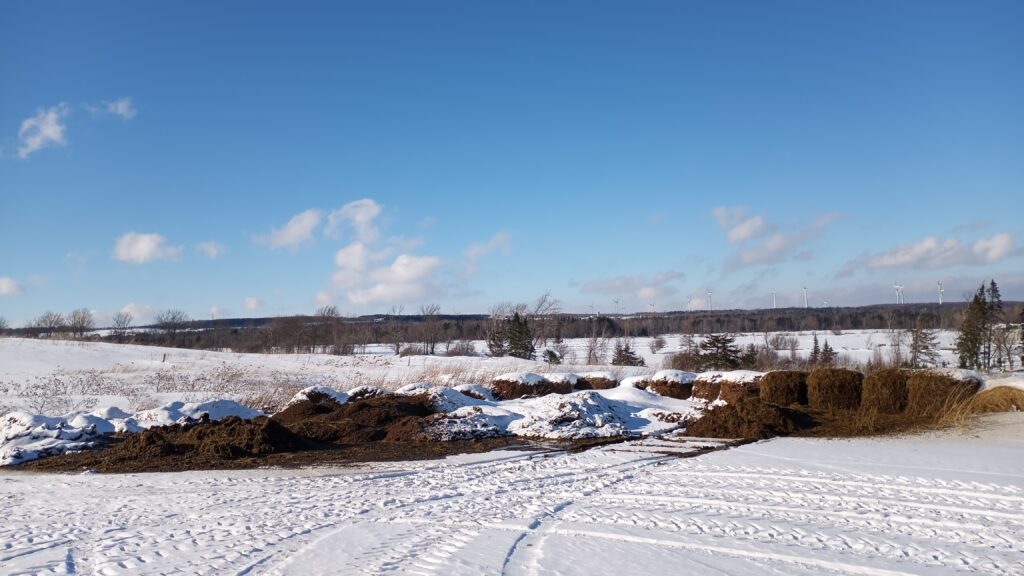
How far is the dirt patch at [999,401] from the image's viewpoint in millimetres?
18312

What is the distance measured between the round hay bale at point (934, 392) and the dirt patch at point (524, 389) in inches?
433

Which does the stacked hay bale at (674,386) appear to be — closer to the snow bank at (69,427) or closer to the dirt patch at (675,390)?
the dirt patch at (675,390)

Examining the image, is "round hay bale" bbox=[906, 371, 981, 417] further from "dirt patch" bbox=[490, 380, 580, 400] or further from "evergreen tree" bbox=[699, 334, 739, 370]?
"evergreen tree" bbox=[699, 334, 739, 370]

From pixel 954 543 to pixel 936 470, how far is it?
5213 millimetres

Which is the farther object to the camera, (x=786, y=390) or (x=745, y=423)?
(x=786, y=390)

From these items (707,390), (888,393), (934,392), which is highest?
(934,392)

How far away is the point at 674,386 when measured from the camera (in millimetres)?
23500

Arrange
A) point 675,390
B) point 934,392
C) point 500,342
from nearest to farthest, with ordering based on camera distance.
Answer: point 934,392, point 675,390, point 500,342

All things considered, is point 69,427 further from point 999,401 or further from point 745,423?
point 999,401

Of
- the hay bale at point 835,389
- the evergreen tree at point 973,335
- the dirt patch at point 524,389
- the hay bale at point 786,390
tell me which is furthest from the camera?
the evergreen tree at point 973,335

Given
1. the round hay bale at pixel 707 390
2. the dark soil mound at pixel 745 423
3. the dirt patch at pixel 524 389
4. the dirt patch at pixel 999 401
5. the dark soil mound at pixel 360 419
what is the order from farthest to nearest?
the dirt patch at pixel 524 389 → the round hay bale at pixel 707 390 → the dirt patch at pixel 999 401 → the dark soil mound at pixel 360 419 → the dark soil mound at pixel 745 423

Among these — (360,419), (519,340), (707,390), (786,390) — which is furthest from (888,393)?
(519,340)

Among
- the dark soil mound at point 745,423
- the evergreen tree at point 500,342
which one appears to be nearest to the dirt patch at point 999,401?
the dark soil mound at point 745,423

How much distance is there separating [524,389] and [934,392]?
12.8 meters
